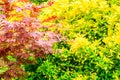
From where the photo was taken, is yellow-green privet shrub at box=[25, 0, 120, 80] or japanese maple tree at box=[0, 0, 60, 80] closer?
japanese maple tree at box=[0, 0, 60, 80]

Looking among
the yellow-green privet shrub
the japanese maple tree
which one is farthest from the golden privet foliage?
the japanese maple tree

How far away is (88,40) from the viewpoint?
4.58 metres

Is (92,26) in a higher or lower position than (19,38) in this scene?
lower

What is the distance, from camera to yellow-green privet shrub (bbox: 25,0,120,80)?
431 centimetres

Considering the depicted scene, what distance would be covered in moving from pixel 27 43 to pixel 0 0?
2.86 ft

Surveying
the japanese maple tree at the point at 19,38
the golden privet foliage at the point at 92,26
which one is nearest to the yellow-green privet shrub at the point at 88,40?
the golden privet foliage at the point at 92,26

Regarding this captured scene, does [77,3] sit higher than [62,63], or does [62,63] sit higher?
[77,3]

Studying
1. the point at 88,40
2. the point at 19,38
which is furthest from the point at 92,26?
the point at 19,38

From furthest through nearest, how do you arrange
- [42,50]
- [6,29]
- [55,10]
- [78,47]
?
[55,10] < [78,47] < [42,50] < [6,29]

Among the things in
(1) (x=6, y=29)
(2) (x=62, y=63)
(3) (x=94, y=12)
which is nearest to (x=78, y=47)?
(2) (x=62, y=63)

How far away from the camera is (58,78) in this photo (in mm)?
4422

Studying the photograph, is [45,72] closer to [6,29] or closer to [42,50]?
[42,50]

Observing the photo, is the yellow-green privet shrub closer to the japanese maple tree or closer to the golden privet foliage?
the golden privet foliage

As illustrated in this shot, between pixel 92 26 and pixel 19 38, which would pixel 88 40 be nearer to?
pixel 92 26
